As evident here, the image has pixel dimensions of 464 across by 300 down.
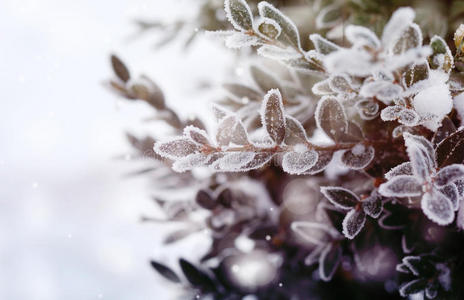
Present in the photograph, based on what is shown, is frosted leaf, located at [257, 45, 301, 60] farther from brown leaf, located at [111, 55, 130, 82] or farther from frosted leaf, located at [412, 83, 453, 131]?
brown leaf, located at [111, 55, 130, 82]

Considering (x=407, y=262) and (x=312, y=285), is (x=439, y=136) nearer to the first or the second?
(x=407, y=262)

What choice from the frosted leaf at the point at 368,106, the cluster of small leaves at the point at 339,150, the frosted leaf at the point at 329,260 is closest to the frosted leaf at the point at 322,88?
the cluster of small leaves at the point at 339,150

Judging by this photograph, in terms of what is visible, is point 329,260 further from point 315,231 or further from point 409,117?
point 409,117

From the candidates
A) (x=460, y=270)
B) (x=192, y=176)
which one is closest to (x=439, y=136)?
(x=460, y=270)

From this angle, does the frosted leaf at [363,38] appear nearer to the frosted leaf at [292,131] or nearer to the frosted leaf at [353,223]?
the frosted leaf at [292,131]

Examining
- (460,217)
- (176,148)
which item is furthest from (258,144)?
(460,217)

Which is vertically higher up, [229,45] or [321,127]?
[229,45]

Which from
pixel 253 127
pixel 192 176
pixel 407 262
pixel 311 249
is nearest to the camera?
pixel 407 262
